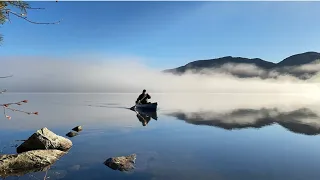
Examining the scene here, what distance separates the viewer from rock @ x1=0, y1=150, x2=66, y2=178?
18703mm

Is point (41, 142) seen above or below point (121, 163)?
above

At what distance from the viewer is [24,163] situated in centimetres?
1978

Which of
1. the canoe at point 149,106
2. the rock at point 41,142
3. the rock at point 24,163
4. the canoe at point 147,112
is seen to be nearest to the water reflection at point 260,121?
the canoe at point 147,112

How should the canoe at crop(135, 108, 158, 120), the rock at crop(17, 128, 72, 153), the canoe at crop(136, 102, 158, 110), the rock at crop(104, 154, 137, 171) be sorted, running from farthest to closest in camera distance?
the canoe at crop(136, 102, 158, 110), the canoe at crop(135, 108, 158, 120), the rock at crop(17, 128, 72, 153), the rock at crop(104, 154, 137, 171)

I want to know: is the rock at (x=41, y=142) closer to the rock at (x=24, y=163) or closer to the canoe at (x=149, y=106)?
the rock at (x=24, y=163)

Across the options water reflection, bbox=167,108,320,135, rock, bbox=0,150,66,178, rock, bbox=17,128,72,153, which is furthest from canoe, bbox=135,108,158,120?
rock, bbox=0,150,66,178

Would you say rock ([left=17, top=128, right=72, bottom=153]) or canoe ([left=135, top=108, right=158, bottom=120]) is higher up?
rock ([left=17, top=128, right=72, bottom=153])

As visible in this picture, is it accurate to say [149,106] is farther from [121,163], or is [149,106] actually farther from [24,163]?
[24,163]

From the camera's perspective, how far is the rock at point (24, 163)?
61.4 ft

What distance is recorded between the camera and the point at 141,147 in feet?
94.1

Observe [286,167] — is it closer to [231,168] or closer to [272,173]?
[272,173]

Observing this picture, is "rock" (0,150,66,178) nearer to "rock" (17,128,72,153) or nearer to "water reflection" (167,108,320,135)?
"rock" (17,128,72,153)

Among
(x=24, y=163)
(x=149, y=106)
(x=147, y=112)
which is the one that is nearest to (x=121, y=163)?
(x=24, y=163)

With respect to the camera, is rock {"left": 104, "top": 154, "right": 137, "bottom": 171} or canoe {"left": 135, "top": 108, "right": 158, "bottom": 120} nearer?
rock {"left": 104, "top": 154, "right": 137, "bottom": 171}
